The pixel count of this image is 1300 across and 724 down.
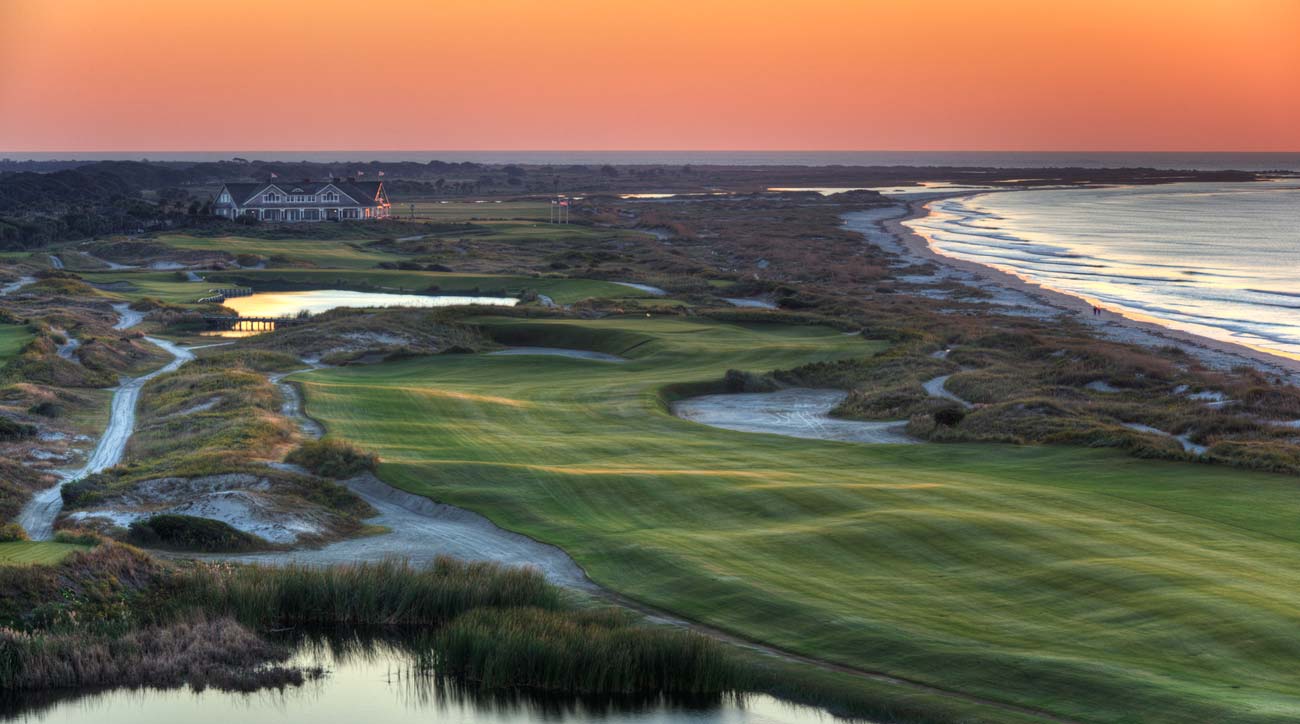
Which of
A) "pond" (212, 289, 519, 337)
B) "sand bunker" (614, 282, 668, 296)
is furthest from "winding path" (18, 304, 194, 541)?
"sand bunker" (614, 282, 668, 296)

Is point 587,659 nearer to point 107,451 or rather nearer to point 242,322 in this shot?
point 107,451

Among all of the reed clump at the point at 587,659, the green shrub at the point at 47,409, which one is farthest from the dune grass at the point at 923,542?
the green shrub at the point at 47,409

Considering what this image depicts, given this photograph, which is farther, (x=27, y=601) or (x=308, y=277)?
(x=308, y=277)

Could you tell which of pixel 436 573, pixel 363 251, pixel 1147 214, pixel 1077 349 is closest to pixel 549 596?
pixel 436 573

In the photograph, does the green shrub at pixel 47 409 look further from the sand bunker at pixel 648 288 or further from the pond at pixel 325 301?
the sand bunker at pixel 648 288

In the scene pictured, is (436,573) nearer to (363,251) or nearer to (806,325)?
(806,325)
